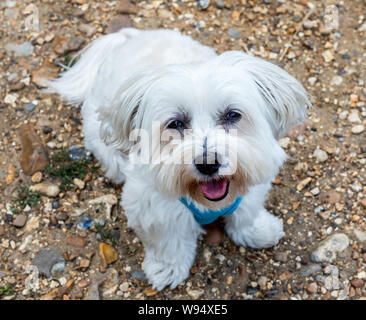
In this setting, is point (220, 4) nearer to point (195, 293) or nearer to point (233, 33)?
point (233, 33)

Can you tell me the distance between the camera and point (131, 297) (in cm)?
352

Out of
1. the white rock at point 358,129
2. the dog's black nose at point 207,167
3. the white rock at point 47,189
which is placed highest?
the dog's black nose at point 207,167

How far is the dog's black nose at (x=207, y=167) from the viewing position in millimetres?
2352

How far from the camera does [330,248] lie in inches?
141

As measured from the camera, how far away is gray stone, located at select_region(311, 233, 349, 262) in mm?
3549

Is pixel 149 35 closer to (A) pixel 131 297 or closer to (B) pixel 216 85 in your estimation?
(B) pixel 216 85

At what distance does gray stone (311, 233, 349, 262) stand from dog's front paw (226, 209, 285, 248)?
0.99 feet

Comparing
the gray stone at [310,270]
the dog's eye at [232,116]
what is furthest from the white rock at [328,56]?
the dog's eye at [232,116]

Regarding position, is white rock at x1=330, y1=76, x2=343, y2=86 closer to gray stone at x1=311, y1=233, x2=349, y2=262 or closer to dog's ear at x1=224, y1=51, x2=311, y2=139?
gray stone at x1=311, y1=233, x2=349, y2=262

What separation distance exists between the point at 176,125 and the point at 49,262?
1806 millimetres

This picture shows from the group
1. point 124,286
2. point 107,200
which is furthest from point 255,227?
point 107,200

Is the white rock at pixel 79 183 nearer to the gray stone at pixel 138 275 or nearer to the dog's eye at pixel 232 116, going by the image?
the gray stone at pixel 138 275

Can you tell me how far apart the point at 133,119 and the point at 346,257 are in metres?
A: 2.05

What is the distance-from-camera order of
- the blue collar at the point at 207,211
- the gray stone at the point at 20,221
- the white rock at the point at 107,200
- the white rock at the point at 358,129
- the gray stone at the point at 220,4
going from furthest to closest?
the gray stone at the point at 220,4, the white rock at the point at 358,129, the white rock at the point at 107,200, the gray stone at the point at 20,221, the blue collar at the point at 207,211
